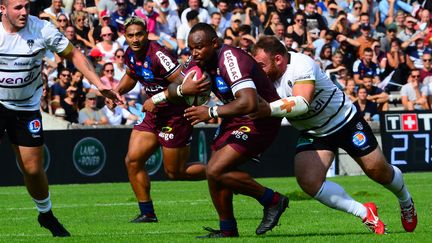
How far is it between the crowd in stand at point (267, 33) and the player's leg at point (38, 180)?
1093 cm

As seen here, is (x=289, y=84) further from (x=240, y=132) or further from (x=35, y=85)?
(x=35, y=85)

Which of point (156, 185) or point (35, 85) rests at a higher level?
point (35, 85)

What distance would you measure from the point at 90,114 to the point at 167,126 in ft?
28.4

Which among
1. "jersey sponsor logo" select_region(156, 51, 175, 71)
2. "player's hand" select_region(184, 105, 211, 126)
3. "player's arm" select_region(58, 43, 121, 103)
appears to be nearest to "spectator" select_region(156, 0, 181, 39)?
"jersey sponsor logo" select_region(156, 51, 175, 71)

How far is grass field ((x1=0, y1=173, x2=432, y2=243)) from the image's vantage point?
11039 millimetres

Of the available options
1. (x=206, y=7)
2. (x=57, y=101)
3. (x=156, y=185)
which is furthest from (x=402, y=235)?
(x=206, y=7)

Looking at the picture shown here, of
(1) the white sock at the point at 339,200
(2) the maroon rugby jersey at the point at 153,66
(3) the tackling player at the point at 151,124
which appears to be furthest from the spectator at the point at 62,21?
(1) the white sock at the point at 339,200

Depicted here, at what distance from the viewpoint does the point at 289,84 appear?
429 inches

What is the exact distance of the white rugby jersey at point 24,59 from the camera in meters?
10.8

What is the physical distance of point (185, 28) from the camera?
2553cm

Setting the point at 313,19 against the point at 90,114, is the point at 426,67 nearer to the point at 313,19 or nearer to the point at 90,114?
the point at 313,19

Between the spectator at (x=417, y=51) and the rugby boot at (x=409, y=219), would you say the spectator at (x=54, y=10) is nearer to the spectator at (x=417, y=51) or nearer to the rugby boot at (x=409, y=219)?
the spectator at (x=417, y=51)

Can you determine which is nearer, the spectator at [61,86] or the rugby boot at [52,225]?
the rugby boot at [52,225]

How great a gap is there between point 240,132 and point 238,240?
3.42ft
